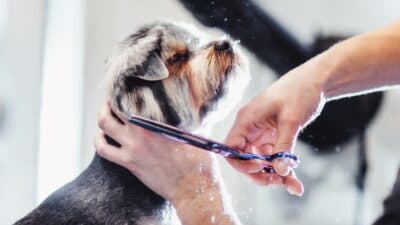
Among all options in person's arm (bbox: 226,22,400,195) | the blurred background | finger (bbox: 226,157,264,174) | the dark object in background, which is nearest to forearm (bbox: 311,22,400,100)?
person's arm (bbox: 226,22,400,195)

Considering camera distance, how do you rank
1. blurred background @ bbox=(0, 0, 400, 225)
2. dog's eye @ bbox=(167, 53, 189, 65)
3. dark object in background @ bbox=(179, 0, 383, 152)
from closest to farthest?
dog's eye @ bbox=(167, 53, 189, 65), blurred background @ bbox=(0, 0, 400, 225), dark object in background @ bbox=(179, 0, 383, 152)

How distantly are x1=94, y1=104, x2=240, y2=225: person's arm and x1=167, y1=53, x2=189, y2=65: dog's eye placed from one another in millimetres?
98

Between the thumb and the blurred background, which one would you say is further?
the blurred background

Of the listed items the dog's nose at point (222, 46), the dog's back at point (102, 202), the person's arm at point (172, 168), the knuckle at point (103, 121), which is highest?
the dog's nose at point (222, 46)

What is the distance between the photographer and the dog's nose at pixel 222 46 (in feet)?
2.50

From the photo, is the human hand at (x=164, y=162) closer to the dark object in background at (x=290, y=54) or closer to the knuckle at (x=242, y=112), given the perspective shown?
the knuckle at (x=242, y=112)

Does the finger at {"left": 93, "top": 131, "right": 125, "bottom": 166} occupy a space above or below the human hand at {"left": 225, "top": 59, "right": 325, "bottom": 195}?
below

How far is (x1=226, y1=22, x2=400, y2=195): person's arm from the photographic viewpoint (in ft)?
2.07

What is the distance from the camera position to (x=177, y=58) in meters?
0.75

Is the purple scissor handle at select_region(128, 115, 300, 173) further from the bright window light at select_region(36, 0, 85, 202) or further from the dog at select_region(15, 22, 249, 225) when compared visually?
the bright window light at select_region(36, 0, 85, 202)

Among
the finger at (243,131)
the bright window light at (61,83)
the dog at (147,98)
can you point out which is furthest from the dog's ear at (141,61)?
the bright window light at (61,83)

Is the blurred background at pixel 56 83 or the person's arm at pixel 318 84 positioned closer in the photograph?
the person's arm at pixel 318 84

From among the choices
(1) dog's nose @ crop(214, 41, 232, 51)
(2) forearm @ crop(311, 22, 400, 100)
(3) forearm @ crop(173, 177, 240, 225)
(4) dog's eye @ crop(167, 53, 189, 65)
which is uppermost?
(2) forearm @ crop(311, 22, 400, 100)

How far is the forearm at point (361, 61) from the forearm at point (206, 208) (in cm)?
17
